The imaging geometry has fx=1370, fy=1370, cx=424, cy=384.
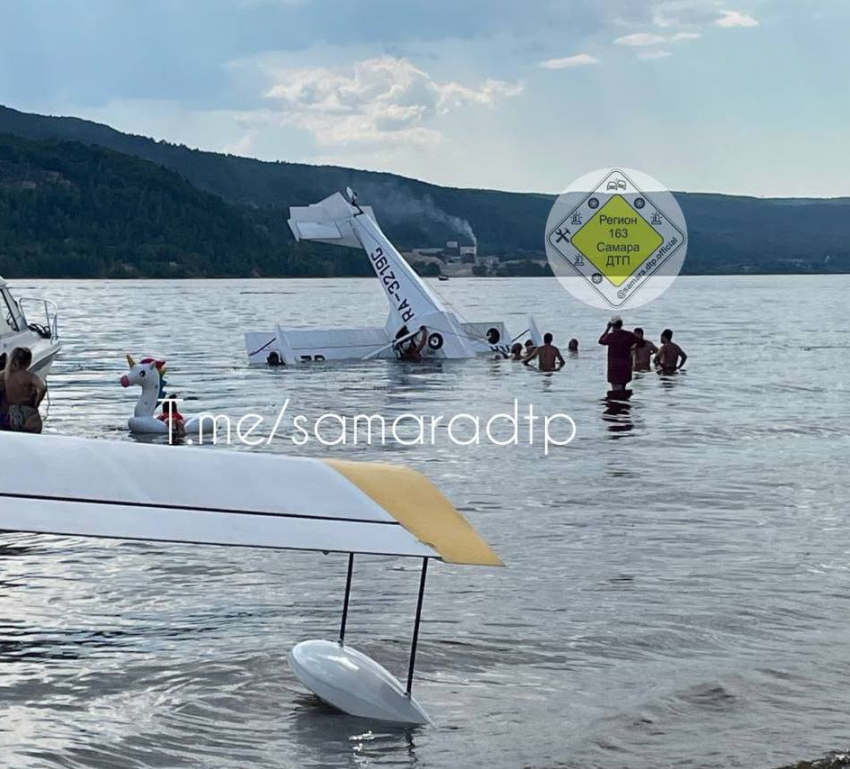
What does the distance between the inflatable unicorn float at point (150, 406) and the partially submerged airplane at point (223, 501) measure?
43.5 feet

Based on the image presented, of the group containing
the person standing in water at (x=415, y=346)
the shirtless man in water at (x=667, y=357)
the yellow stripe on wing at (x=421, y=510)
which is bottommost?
the person standing in water at (x=415, y=346)

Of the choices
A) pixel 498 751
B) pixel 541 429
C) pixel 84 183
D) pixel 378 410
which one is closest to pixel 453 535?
pixel 498 751

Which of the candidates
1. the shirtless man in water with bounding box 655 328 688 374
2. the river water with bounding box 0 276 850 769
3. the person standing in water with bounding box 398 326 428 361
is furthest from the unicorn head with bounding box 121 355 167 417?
the person standing in water with bounding box 398 326 428 361

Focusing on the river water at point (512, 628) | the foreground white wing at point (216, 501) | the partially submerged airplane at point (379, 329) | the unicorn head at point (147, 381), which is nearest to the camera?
the foreground white wing at point (216, 501)

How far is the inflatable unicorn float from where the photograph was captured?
63.0ft

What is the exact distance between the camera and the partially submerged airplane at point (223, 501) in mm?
5355

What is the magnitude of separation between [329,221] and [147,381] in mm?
20608

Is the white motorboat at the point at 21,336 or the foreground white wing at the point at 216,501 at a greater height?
the foreground white wing at the point at 216,501

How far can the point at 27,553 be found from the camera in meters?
11.8

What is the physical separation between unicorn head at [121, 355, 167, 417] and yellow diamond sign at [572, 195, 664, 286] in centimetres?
1544

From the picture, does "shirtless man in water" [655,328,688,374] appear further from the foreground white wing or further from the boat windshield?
the foreground white wing

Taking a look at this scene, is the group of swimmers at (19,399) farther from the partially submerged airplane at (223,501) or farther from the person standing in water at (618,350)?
the person standing in water at (618,350)

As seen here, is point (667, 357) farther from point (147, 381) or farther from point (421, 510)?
point (421, 510)

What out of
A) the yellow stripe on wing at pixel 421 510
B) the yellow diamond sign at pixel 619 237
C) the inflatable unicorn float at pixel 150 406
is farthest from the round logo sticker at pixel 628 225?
the yellow stripe on wing at pixel 421 510
